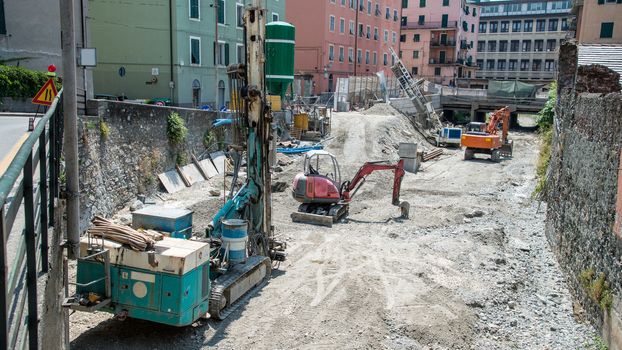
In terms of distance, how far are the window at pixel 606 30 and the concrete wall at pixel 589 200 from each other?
23711mm

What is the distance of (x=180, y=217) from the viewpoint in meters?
9.55

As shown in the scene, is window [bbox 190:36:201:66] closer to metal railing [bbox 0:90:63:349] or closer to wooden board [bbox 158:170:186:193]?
wooden board [bbox 158:170:186:193]

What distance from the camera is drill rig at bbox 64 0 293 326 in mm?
8039

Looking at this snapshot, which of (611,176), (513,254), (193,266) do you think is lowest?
(513,254)

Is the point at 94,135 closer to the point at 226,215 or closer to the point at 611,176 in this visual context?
the point at 226,215

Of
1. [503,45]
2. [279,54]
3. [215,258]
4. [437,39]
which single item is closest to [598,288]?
[215,258]

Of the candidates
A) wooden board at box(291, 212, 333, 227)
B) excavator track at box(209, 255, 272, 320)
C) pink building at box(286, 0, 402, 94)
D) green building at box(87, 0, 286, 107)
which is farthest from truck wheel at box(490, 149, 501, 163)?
excavator track at box(209, 255, 272, 320)

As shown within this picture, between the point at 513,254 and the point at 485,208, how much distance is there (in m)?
5.50

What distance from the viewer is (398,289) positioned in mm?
11422

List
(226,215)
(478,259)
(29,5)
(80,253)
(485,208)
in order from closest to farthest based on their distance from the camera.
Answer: (80,253) < (226,215) < (478,259) < (485,208) < (29,5)

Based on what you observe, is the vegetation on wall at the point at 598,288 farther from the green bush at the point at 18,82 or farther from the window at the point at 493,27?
the window at the point at 493,27

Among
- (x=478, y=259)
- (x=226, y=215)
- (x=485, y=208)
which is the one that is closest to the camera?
(x=226, y=215)

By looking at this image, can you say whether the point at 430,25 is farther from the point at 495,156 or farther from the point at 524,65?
the point at 495,156

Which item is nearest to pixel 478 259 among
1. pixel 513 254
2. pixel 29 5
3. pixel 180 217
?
pixel 513 254
